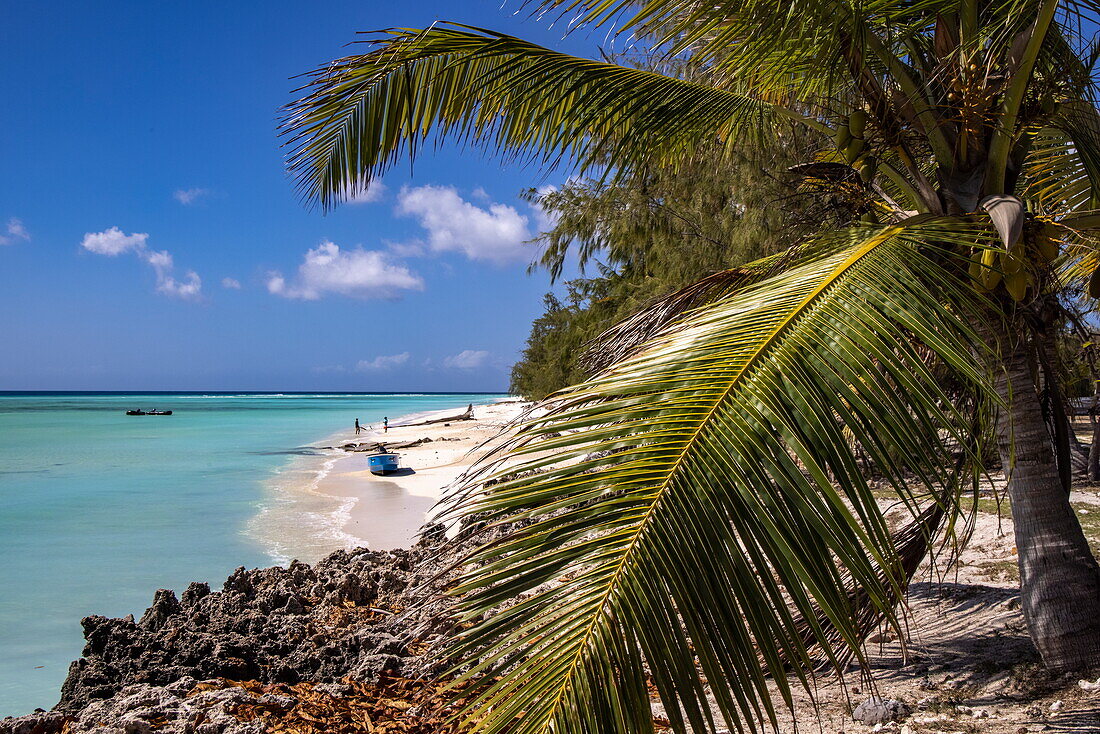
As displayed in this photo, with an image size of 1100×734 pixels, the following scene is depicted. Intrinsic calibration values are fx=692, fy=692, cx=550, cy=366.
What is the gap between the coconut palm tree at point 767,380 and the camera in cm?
143

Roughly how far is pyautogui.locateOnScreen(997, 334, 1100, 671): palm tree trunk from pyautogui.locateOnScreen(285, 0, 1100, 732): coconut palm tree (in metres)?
0.01

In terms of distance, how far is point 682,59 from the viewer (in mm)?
7340

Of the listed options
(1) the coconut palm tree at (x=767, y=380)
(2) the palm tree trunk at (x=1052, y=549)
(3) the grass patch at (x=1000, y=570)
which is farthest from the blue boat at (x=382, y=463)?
(2) the palm tree trunk at (x=1052, y=549)

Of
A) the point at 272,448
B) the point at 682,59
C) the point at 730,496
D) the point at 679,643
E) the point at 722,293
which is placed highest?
the point at 682,59

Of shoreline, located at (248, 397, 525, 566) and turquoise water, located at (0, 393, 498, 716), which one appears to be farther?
shoreline, located at (248, 397, 525, 566)

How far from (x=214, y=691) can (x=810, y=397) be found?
3.48 metres

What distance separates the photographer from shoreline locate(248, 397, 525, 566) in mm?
10119

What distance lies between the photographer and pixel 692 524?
1.47 metres

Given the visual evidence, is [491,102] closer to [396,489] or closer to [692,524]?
[692,524]

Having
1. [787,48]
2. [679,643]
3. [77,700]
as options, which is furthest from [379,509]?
[679,643]

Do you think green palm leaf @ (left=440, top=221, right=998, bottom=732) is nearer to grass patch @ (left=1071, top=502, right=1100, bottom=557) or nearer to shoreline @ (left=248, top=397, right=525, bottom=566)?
shoreline @ (left=248, top=397, right=525, bottom=566)

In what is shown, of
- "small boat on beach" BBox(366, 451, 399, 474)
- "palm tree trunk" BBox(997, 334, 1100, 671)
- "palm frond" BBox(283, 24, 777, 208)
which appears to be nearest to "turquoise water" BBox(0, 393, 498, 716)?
"small boat on beach" BBox(366, 451, 399, 474)

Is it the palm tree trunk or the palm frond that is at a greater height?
the palm frond

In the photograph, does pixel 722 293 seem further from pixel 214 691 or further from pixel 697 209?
pixel 697 209
